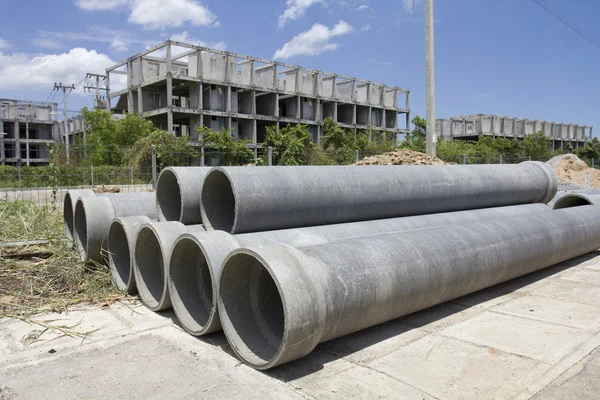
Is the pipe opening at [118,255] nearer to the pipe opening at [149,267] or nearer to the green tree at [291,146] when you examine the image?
the pipe opening at [149,267]

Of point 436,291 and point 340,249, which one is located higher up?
point 340,249

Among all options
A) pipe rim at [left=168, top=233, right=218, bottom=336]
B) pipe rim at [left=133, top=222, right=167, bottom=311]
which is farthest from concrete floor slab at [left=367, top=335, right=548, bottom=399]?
pipe rim at [left=133, top=222, right=167, bottom=311]

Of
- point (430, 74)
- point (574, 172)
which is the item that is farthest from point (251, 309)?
point (574, 172)

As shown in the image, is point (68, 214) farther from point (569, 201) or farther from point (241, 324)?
point (569, 201)

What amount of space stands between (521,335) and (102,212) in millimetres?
4962

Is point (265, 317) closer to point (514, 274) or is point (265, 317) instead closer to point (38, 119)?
point (514, 274)

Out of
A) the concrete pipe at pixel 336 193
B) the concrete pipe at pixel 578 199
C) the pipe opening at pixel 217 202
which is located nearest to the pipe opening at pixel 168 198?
the pipe opening at pixel 217 202

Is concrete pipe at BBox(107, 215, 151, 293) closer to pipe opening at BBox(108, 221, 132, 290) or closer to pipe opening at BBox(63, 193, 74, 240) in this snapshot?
pipe opening at BBox(108, 221, 132, 290)

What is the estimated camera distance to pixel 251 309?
3.95m

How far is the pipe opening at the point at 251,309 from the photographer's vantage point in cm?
364

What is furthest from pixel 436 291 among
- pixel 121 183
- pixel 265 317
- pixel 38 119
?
pixel 38 119

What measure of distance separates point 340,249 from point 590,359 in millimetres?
2099

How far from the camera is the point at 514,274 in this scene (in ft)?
18.1

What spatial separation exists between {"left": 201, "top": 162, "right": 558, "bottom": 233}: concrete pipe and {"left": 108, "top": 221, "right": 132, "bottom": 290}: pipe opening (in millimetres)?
1478
